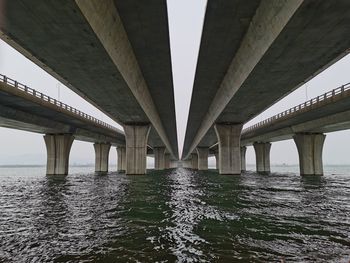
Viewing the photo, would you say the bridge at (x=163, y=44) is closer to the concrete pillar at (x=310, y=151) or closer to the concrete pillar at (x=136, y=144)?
the concrete pillar at (x=136, y=144)

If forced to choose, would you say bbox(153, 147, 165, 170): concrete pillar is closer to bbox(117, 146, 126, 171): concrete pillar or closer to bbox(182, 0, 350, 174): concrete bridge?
bbox(117, 146, 126, 171): concrete pillar

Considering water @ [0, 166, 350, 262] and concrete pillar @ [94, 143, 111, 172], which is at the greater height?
concrete pillar @ [94, 143, 111, 172]

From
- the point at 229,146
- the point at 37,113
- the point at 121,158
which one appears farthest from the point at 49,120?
the point at 121,158

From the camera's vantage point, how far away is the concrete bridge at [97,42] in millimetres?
13805

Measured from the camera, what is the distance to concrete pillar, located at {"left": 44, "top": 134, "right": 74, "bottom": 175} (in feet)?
184

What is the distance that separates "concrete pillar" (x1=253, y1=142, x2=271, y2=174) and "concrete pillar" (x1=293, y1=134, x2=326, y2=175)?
1092 inches

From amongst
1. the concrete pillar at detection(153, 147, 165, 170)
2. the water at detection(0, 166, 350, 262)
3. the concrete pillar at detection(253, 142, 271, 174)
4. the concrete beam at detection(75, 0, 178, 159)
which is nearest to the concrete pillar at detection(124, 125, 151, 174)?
the concrete beam at detection(75, 0, 178, 159)

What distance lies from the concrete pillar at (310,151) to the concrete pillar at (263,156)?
27732 mm

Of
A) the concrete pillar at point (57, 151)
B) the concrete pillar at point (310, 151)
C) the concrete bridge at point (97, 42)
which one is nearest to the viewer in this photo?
the concrete bridge at point (97, 42)

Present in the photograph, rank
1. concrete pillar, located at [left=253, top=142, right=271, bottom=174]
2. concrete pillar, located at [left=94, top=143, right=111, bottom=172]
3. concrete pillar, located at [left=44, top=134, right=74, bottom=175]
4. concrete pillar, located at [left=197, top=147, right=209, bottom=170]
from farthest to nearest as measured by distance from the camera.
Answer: concrete pillar, located at [left=197, top=147, right=209, bottom=170]
concrete pillar, located at [left=94, top=143, right=111, bottom=172]
concrete pillar, located at [left=253, top=142, right=271, bottom=174]
concrete pillar, located at [left=44, top=134, right=74, bottom=175]

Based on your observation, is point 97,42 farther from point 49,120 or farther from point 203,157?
point 203,157

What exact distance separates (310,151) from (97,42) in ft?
166

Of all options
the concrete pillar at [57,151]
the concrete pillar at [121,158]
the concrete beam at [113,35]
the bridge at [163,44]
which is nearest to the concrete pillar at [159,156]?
the concrete pillar at [121,158]

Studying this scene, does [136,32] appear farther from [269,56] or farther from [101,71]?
[269,56]
